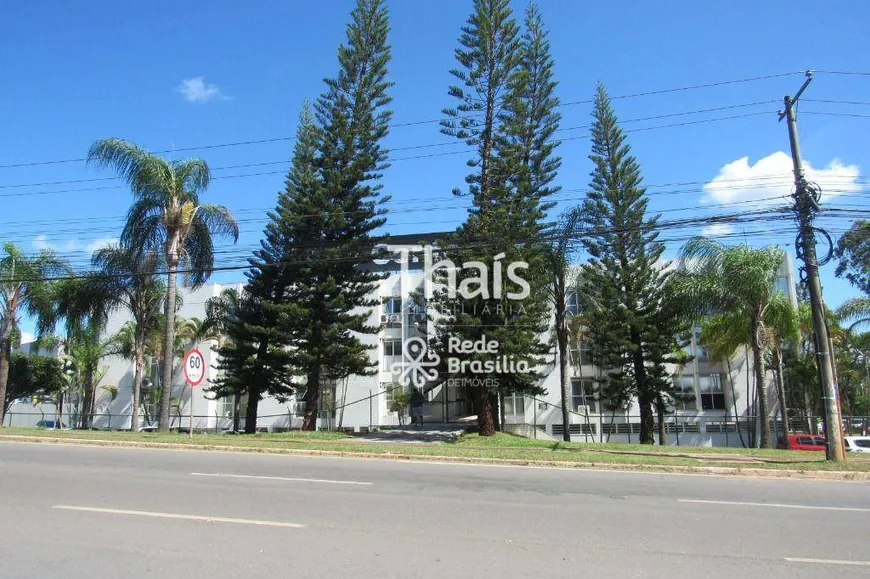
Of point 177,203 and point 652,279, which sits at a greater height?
point 177,203

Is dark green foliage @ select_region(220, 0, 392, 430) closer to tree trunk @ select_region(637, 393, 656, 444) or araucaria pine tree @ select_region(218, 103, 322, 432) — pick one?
araucaria pine tree @ select_region(218, 103, 322, 432)

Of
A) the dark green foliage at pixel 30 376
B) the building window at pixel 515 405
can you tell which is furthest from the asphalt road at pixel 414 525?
the dark green foliage at pixel 30 376

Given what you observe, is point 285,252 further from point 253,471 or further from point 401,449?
point 253,471

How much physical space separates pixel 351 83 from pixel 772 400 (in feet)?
86.4

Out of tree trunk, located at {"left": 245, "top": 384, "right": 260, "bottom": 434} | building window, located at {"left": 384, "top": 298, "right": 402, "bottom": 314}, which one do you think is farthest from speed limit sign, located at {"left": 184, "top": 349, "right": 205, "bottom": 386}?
building window, located at {"left": 384, "top": 298, "right": 402, "bottom": 314}

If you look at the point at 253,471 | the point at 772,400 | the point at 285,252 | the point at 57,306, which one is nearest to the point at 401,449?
the point at 253,471

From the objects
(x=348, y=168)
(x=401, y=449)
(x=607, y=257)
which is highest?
(x=348, y=168)

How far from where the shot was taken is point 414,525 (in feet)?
20.3

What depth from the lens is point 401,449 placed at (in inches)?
556

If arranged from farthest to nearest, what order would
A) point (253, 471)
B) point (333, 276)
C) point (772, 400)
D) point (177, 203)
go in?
point (772, 400), point (333, 276), point (177, 203), point (253, 471)

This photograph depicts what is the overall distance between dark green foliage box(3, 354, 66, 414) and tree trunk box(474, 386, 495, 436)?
108 ft

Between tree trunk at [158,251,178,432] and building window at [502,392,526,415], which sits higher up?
tree trunk at [158,251,178,432]

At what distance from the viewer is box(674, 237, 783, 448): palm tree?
20.5 metres

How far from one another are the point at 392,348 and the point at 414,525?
86.2ft
